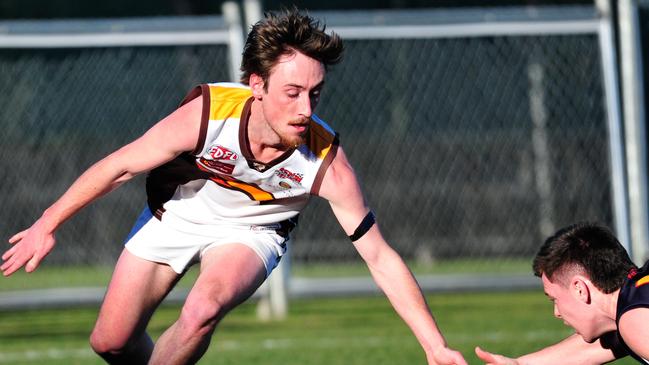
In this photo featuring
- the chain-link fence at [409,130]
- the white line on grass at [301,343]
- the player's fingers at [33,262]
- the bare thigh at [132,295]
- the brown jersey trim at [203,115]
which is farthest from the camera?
the chain-link fence at [409,130]

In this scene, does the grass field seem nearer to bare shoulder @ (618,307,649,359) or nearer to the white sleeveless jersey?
the white sleeveless jersey

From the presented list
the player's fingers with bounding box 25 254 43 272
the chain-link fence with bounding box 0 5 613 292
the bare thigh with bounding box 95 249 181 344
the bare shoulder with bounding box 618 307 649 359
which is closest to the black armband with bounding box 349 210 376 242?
the bare thigh with bounding box 95 249 181 344

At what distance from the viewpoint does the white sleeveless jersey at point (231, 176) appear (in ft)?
18.9

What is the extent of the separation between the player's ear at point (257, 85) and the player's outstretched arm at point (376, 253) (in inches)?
18.7

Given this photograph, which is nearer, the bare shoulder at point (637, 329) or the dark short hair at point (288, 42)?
the bare shoulder at point (637, 329)

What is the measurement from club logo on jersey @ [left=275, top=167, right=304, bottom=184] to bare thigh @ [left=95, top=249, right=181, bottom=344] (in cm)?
86

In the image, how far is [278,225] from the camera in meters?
6.23

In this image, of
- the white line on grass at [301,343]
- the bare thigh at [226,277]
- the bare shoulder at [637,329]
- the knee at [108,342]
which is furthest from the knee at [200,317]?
the white line on grass at [301,343]

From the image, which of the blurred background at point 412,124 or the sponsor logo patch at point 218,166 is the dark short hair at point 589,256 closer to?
the sponsor logo patch at point 218,166

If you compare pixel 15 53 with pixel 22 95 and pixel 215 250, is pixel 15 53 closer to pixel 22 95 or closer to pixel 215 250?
pixel 22 95

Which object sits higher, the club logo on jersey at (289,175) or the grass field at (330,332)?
the club logo on jersey at (289,175)

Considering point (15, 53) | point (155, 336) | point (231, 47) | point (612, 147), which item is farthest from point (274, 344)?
point (15, 53)

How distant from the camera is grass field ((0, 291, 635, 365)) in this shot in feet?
28.7

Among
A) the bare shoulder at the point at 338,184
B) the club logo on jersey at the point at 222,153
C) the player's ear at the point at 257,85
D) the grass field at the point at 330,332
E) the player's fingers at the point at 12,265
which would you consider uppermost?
the player's ear at the point at 257,85
